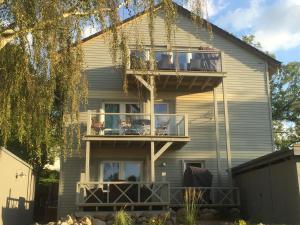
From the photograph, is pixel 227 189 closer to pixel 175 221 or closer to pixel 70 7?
pixel 175 221

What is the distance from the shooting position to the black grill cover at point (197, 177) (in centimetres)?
1569

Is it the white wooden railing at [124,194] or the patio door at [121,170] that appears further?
the patio door at [121,170]

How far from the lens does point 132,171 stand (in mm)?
16875

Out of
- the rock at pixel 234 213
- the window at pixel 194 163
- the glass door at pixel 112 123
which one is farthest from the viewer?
the window at pixel 194 163

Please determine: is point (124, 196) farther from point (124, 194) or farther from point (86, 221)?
point (86, 221)

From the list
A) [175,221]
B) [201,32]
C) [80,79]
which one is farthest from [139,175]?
[80,79]

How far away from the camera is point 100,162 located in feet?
54.9

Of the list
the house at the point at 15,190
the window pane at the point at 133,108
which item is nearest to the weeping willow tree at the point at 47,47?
the house at the point at 15,190

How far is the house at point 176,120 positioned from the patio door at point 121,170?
0.04 meters

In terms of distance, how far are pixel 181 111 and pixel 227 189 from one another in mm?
3724

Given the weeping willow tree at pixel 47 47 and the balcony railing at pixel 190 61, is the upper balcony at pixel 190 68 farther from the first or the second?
the weeping willow tree at pixel 47 47

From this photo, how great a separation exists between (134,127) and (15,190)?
467cm

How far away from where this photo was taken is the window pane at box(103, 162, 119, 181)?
16656 mm

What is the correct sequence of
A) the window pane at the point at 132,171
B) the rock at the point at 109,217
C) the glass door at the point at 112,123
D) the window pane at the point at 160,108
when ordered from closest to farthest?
the rock at the point at 109,217
the glass door at the point at 112,123
the window pane at the point at 132,171
the window pane at the point at 160,108
